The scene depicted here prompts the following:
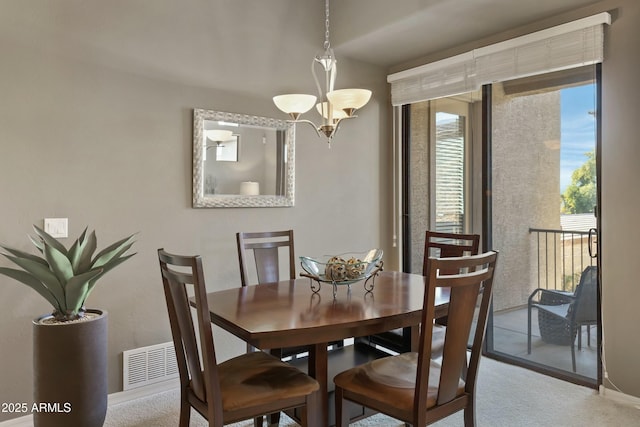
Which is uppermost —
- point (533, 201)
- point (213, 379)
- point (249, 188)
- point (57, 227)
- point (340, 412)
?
point (249, 188)

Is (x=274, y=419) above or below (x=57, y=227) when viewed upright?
below

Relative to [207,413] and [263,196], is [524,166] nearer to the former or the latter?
[263,196]

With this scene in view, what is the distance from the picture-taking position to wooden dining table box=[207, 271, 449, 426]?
175 centimetres

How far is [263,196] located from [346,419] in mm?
1862

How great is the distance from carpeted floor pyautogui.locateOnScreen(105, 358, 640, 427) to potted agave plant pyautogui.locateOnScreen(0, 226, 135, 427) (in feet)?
1.40

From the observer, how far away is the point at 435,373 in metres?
2.02

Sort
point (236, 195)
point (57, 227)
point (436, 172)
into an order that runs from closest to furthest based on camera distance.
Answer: point (57, 227)
point (236, 195)
point (436, 172)

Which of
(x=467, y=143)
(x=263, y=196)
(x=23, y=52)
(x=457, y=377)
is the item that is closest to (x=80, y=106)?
(x=23, y=52)

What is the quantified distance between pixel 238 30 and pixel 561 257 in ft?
9.35

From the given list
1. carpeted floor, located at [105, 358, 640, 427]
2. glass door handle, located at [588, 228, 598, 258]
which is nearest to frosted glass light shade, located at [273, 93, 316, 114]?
carpeted floor, located at [105, 358, 640, 427]

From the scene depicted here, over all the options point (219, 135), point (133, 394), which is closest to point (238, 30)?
point (219, 135)

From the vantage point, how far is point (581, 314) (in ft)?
10.0

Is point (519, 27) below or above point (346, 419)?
above

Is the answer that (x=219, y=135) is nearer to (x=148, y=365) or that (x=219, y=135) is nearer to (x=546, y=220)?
(x=148, y=365)
